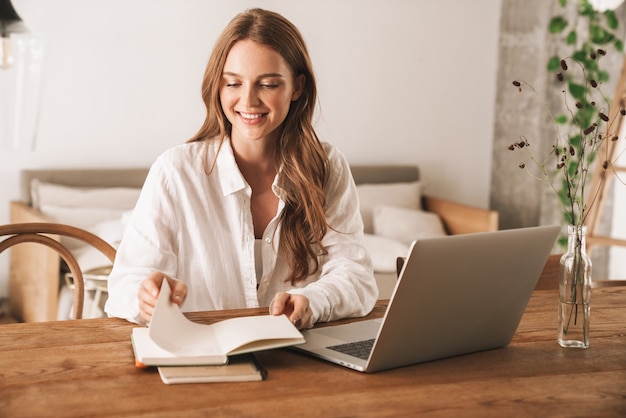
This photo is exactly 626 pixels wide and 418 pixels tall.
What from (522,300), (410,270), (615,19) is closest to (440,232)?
(615,19)

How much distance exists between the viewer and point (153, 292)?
4.52ft

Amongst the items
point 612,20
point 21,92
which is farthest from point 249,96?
point 612,20

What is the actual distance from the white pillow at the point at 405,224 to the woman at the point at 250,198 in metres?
2.11

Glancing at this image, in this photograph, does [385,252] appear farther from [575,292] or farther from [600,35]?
[575,292]

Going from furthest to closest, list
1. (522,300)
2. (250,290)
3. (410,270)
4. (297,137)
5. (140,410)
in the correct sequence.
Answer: (297,137), (250,290), (522,300), (410,270), (140,410)

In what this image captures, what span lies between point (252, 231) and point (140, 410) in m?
0.81

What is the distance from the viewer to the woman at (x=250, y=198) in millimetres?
1806

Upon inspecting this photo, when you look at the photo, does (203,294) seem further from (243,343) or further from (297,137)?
(243,343)

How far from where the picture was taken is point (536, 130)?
171 inches

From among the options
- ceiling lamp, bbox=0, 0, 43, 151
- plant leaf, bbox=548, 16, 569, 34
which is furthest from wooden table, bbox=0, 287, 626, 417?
plant leaf, bbox=548, 16, 569, 34

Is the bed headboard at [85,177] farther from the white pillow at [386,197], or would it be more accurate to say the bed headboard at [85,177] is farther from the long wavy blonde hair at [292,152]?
the long wavy blonde hair at [292,152]

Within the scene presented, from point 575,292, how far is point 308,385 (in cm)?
51

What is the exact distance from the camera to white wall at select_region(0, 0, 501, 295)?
400 centimetres

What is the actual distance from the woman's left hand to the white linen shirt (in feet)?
0.73
